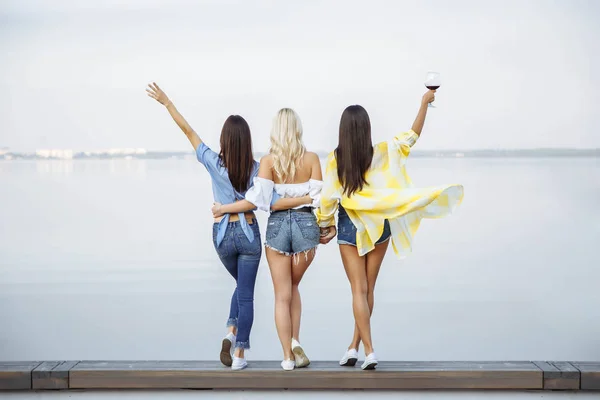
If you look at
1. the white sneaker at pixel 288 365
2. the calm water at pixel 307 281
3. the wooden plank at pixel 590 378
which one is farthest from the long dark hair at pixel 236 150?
the calm water at pixel 307 281

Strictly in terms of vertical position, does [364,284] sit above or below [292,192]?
below

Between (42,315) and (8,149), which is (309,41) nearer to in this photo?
(8,149)

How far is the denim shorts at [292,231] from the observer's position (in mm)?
3953

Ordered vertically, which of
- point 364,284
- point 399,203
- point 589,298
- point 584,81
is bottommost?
point 589,298

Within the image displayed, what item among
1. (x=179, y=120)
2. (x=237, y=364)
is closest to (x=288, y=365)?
(x=237, y=364)

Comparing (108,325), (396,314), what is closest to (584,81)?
(396,314)

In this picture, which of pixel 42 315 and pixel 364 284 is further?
pixel 42 315

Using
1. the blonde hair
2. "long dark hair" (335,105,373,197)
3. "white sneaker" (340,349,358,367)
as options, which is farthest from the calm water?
the blonde hair

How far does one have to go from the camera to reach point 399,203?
395cm

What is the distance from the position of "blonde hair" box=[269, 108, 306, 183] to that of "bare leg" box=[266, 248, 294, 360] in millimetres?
377

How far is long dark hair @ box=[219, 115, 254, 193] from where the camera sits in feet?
12.9

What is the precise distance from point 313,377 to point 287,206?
0.74 meters

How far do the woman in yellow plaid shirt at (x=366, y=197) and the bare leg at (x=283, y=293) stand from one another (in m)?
0.23

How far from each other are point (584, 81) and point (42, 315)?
10.6 meters
